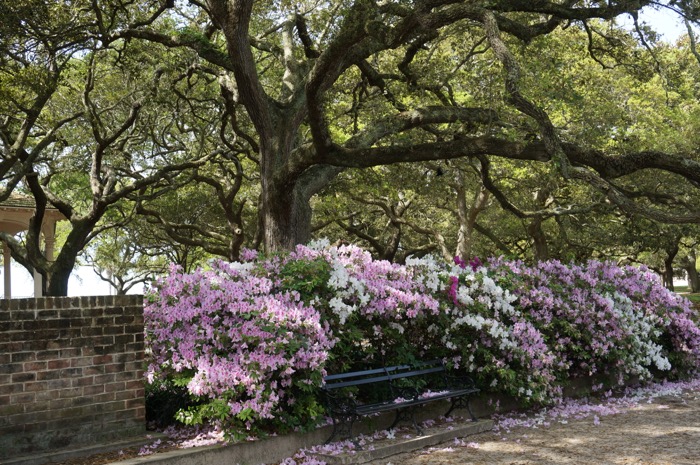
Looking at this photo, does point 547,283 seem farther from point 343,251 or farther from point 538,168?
point 538,168

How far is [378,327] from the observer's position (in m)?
8.09

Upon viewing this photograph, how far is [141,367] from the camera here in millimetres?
6809

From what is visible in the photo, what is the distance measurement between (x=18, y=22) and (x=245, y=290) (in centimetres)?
817

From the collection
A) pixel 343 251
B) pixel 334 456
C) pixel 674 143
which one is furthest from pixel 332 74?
pixel 674 143

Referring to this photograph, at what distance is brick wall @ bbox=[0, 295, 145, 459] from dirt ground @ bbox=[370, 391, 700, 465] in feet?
8.39

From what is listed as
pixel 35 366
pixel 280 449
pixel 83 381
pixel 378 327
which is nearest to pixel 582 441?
pixel 378 327

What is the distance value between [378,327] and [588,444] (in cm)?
254

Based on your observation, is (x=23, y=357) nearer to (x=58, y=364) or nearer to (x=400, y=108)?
(x=58, y=364)

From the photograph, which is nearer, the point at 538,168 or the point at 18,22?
the point at 18,22

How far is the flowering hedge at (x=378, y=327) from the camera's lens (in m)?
6.77

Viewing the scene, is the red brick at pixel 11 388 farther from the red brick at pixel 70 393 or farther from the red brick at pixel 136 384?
the red brick at pixel 136 384

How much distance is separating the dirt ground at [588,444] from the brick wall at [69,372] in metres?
2.56

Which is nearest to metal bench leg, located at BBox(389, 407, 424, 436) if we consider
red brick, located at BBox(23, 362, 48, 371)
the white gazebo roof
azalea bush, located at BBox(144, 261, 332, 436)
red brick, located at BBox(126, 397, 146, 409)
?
azalea bush, located at BBox(144, 261, 332, 436)

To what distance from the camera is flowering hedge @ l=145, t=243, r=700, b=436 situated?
6770mm
